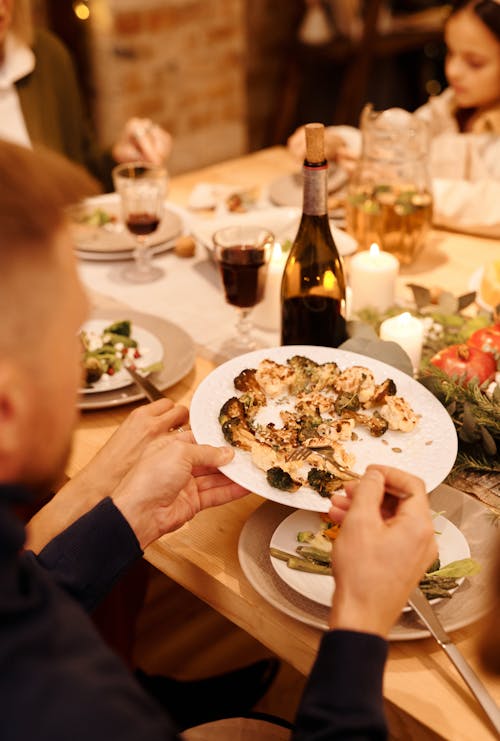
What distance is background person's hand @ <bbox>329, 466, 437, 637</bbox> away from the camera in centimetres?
83

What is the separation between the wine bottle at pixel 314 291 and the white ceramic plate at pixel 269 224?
33cm

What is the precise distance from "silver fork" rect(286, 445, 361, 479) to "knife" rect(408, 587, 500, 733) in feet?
0.61

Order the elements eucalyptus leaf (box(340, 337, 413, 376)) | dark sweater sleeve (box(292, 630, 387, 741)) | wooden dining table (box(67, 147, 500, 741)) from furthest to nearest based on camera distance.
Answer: eucalyptus leaf (box(340, 337, 413, 376)), wooden dining table (box(67, 147, 500, 741)), dark sweater sleeve (box(292, 630, 387, 741))

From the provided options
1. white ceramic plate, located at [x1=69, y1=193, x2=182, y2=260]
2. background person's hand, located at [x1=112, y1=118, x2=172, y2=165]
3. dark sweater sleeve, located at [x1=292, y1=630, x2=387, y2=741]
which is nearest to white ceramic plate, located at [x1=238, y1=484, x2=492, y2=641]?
dark sweater sleeve, located at [x1=292, y1=630, x2=387, y2=741]

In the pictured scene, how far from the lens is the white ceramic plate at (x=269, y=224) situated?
177 centimetres

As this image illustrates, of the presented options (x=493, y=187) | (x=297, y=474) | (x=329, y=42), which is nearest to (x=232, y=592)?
(x=297, y=474)

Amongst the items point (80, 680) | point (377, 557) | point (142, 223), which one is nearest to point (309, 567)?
point (377, 557)

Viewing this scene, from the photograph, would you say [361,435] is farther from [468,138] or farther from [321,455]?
[468,138]

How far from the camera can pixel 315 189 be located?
1268mm

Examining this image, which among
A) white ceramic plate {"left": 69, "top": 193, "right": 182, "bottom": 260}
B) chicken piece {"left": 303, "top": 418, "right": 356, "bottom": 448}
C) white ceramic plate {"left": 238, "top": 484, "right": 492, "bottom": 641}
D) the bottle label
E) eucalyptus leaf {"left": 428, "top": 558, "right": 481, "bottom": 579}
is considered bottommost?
white ceramic plate {"left": 69, "top": 193, "right": 182, "bottom": 260}

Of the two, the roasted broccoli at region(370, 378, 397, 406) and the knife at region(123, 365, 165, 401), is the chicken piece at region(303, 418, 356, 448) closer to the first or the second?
the roasted broccoli at region(370, 378, 397, 406)

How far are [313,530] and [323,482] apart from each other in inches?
2.5

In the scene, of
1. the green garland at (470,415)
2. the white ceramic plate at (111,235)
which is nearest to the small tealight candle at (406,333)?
the green garland at (470,415)

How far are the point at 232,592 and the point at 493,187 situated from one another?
3.98 feet
